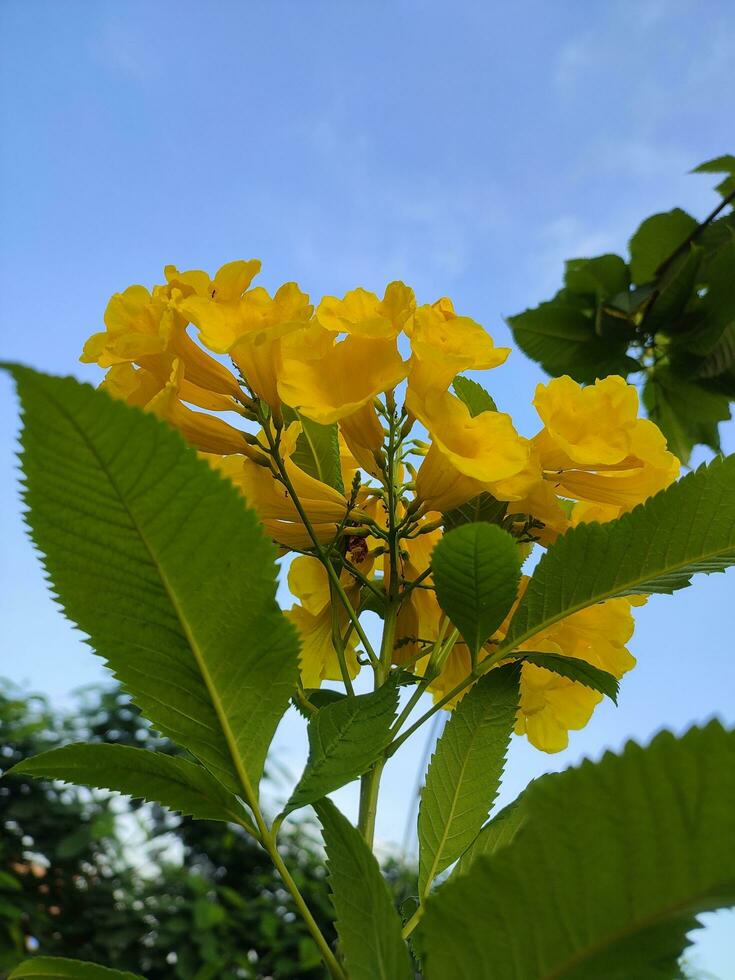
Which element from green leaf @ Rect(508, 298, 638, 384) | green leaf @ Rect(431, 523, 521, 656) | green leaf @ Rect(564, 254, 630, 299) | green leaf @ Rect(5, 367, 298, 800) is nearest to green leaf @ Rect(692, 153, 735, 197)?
green leaf @ Rect(564, 254, 630, 299)

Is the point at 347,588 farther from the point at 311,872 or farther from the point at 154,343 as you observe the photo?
the point at 311,872

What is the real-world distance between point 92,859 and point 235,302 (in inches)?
108

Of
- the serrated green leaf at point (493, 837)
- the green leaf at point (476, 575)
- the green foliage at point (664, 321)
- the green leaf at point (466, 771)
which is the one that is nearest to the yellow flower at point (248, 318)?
the green leaf at point (476, 575)

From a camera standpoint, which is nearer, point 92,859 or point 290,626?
point 290,626

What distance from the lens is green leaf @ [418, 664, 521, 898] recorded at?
646 millimetres

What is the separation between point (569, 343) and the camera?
2164 mm

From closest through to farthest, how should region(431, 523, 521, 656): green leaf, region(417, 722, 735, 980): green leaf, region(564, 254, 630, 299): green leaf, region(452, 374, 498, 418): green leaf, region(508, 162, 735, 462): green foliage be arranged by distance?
region(417, 722, 735, 980): green leaf < region(431, 523, 521, 656): green leaf < region(452, 374, 498, 418): green leaf < region(508, 162, 735, 462): green foliage < region(564, 254, 630, 299): green leaf

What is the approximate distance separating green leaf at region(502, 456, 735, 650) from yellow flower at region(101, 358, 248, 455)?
299mm

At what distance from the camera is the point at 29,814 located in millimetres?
2727

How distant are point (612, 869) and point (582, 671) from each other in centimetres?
29

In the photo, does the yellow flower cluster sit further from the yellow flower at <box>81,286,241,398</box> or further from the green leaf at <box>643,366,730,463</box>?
the green leaf at <box>643,366,730,463</box>

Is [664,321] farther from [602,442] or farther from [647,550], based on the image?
[647,550]

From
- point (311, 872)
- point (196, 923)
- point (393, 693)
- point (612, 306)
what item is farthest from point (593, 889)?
point (311, 872)

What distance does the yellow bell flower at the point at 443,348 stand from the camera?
659mm
